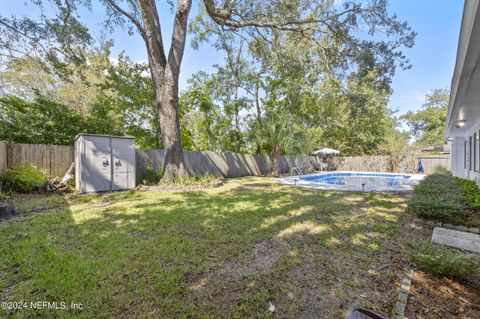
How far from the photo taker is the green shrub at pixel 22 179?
6.25 m

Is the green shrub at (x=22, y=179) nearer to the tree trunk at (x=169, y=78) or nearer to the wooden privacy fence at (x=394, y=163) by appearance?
the tree trunk at (x=169, y=78)

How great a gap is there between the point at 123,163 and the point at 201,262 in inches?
255

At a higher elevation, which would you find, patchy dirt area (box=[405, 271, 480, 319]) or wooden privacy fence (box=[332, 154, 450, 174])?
wooden privacy fence (box=[332, 154, 450, 174])

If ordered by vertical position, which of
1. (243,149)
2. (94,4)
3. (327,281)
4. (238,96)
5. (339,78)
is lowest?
(327,281)

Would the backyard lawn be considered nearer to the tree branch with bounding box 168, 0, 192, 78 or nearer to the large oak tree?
the large oak tree

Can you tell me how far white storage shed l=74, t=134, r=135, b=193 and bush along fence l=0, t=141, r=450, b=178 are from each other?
0.82 m

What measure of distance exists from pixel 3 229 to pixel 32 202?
2365 mm

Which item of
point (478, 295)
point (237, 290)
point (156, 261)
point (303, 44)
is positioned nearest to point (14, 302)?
point (156, 261)

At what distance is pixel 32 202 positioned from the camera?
5418 mm

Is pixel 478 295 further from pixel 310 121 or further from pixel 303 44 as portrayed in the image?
pixel 310 121

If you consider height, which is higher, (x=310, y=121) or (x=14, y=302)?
(x=310, y=121)

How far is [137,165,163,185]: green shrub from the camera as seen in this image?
881 cm

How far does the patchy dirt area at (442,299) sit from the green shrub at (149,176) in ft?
27.7

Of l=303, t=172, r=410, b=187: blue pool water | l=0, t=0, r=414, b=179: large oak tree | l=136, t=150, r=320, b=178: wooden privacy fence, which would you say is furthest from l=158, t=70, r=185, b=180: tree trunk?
l=303, t=172, r=410, b=187: blue pool water
